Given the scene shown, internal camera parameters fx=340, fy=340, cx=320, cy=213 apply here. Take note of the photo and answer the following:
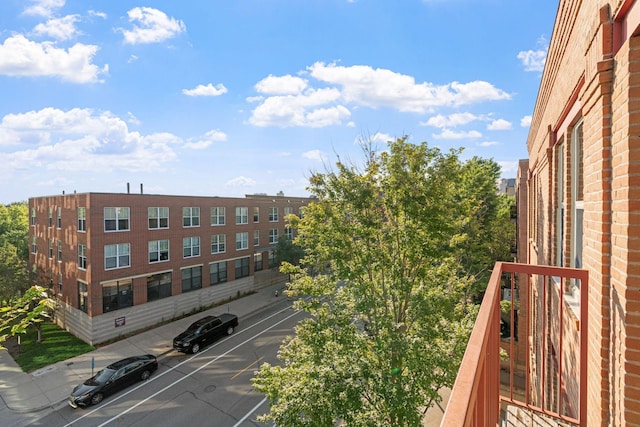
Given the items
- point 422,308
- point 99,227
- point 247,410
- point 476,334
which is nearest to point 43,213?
point 99,227

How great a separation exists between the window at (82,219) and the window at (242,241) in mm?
11843

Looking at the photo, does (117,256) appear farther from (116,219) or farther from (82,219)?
(82,219)

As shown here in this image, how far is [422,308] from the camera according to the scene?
921cm

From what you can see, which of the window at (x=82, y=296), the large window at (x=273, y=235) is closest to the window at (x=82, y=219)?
the window at (x=82, y=296)

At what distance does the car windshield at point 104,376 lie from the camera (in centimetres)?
1389

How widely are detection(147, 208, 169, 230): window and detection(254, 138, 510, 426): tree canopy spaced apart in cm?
1593

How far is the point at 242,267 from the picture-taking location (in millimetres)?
30125

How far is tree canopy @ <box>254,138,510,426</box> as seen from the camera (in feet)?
27.3

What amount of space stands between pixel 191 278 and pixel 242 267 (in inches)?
216

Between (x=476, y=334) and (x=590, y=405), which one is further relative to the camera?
(x=590, y=405)

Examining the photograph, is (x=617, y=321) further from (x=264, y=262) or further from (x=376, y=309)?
(x=264, y=262)

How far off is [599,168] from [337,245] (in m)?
7.28

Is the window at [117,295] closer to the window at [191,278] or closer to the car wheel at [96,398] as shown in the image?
the window at [191,278]

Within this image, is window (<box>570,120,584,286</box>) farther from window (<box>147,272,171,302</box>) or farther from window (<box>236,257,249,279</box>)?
window (<box>236,257,249,279</box>)
